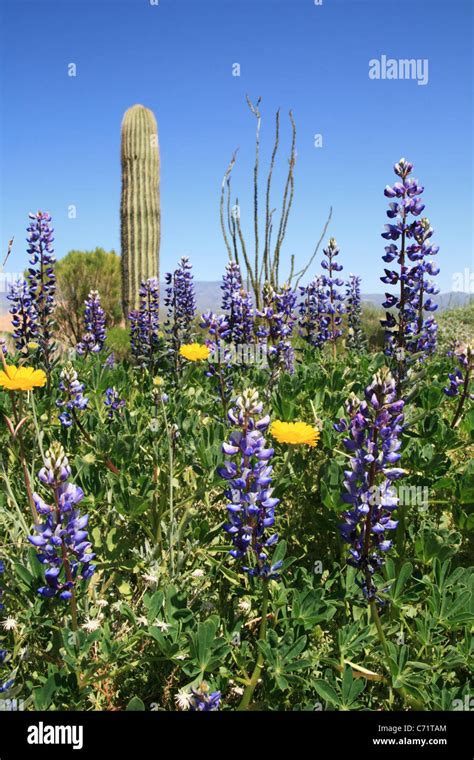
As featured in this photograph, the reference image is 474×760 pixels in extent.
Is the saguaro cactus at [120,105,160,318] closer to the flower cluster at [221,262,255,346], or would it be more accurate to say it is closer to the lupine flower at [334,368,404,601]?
the flower cluster at [221,262,255,346]

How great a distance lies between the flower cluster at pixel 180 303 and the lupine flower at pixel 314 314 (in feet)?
3.44

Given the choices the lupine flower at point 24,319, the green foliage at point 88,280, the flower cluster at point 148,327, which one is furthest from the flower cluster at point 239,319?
the green foliage at point 88,280

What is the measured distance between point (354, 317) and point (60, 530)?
6349 millimetres

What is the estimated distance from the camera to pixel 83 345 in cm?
541

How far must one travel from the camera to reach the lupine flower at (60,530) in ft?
5.84

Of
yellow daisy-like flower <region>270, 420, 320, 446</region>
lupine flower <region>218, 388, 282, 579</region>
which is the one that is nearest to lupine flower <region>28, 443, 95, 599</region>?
lupine flower <region>218, 388, 282, 579</region>

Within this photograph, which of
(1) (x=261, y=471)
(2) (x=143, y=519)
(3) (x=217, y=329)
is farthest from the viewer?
(3) (x=217, y=329)

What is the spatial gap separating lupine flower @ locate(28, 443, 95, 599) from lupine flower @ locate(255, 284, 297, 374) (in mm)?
2072

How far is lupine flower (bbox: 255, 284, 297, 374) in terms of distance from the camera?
394 centimetres

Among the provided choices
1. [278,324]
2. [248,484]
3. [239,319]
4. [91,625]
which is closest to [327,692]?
[248,484]
